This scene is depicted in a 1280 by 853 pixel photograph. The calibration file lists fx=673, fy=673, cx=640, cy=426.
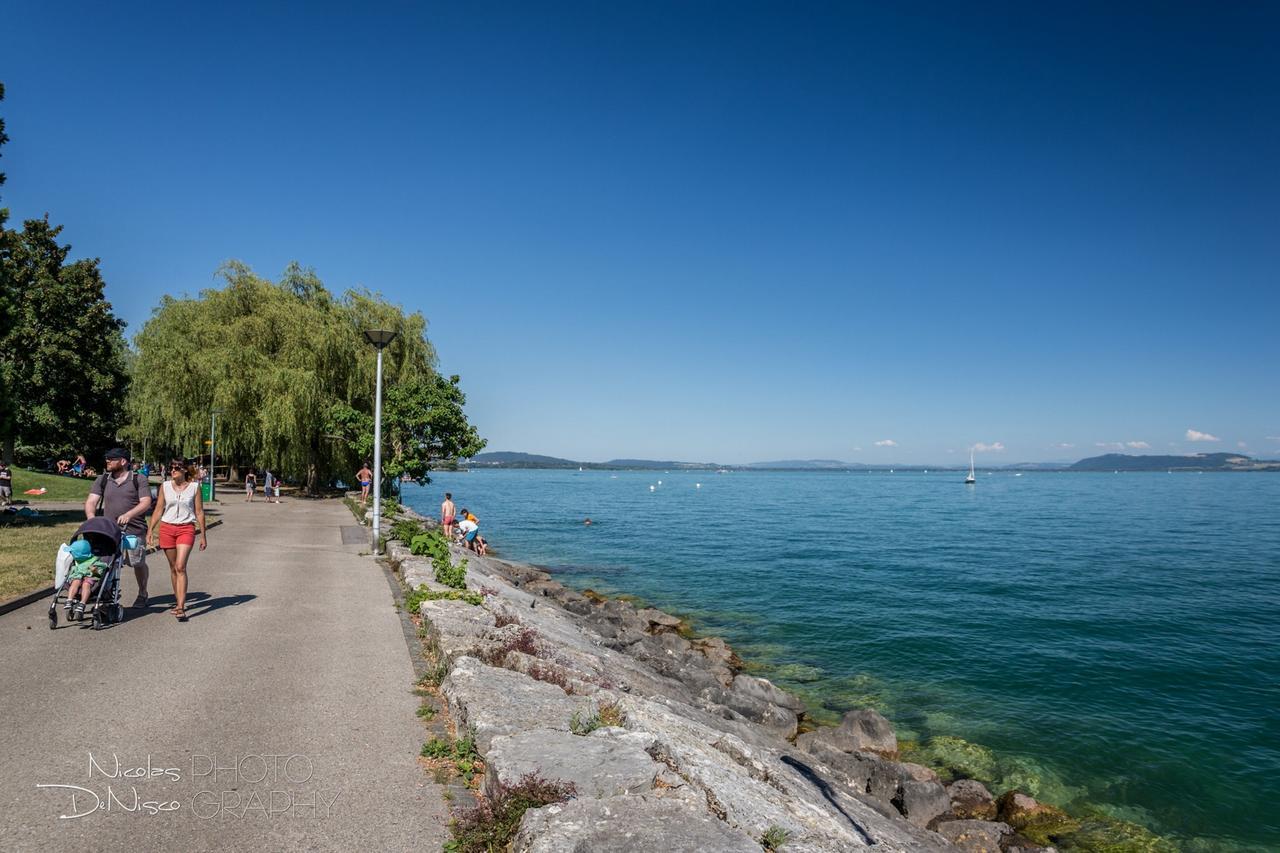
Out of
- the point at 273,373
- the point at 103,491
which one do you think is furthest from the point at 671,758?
the point at 273,373

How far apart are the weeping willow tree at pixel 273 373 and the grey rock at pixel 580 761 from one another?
29340 millimetres

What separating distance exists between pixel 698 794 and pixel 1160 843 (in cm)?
892

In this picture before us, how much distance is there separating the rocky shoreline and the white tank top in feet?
11.8

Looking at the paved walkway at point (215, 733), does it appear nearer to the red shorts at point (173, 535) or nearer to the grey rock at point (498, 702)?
the grey rock at point (498, 702)

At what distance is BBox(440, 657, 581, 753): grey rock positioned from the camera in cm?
548

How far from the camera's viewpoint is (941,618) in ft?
68.7

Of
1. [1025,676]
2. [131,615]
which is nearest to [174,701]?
[131,615]

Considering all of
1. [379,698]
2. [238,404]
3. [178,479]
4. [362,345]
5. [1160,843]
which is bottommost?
[1160,843]

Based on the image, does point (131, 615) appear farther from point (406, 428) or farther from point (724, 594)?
point (406, 428)

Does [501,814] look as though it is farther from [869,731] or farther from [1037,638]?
[1037,638]

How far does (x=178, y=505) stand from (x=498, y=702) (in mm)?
6679

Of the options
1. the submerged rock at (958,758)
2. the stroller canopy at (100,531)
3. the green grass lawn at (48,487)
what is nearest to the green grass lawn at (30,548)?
the stroller canopy at (100,531)

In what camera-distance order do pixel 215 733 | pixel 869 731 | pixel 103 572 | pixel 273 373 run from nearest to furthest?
1. pixel 215 733
2. pixel 103 572
3. pixel 869 731
4. pixel 273 373

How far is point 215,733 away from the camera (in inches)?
224
